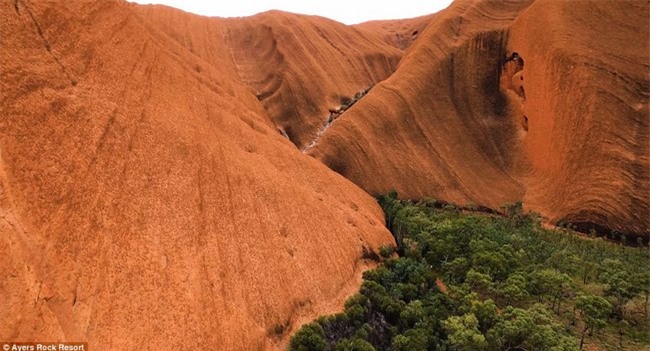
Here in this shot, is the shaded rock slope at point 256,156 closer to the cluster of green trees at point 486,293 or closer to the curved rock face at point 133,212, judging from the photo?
the curved rock face at point 133,212

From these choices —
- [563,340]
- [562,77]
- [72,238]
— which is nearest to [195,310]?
[72,238]

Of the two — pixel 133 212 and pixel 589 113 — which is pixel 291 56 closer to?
pixel 589 113

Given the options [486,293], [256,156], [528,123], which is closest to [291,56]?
[528,123]

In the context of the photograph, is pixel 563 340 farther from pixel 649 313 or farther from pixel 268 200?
pixel 268 200

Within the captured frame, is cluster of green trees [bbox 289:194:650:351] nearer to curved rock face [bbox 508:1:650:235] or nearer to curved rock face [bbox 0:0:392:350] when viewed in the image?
curved rock face [bbox 0:0:392:350]

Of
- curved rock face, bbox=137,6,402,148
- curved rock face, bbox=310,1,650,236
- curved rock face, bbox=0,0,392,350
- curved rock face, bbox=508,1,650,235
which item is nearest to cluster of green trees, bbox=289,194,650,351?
curved rock face, bbox=0,0,392,350
